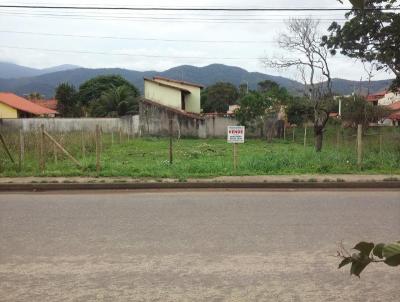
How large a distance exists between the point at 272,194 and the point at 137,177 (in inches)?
148

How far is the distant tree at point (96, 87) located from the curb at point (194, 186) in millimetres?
53072

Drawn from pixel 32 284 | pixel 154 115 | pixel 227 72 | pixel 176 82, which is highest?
pixel 227 72

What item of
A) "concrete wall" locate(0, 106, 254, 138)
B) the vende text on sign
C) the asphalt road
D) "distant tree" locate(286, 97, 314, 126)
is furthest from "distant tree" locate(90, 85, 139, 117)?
the asphalt road

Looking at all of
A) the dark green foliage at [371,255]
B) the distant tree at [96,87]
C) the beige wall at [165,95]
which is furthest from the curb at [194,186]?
the distant tree at [96,87]

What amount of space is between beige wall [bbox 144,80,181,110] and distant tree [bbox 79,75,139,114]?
21.3 metres

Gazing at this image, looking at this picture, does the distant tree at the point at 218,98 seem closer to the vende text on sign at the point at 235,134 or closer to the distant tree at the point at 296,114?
the distant tree at the point at 296,114

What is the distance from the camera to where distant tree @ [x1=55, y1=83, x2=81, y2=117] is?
60406mm

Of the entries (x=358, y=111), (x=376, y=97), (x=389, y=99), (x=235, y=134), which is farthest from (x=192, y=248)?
(x=376, y=97)

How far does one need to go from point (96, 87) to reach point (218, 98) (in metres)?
19.2

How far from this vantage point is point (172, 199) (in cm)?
930

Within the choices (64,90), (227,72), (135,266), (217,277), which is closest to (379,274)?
(217,277)

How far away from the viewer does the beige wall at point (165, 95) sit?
41.4m

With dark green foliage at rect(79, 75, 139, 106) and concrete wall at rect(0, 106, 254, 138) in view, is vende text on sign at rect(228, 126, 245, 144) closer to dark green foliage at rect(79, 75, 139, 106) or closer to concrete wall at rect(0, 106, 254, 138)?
concrete wall at rect(0, 106, 254, 138)

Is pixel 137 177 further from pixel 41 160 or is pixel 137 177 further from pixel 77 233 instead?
pixel 77 233
